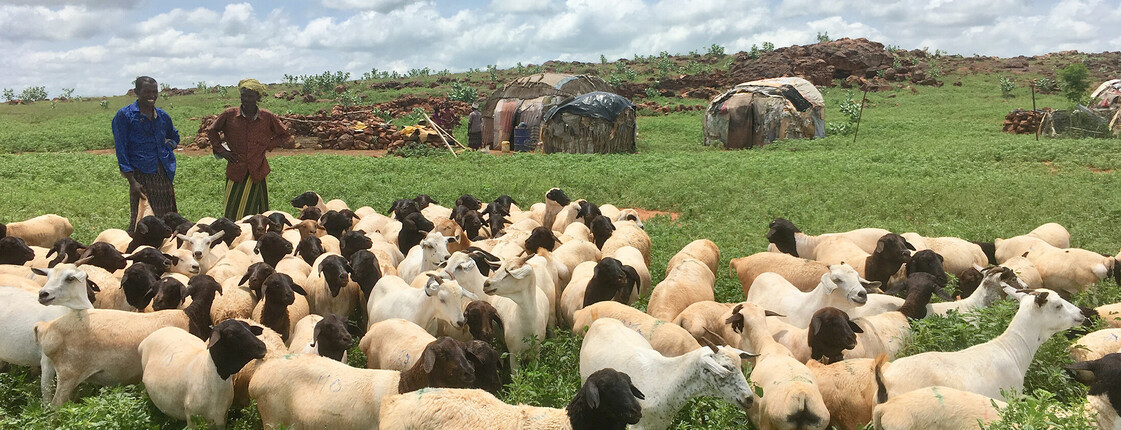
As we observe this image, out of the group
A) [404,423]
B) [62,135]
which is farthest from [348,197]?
Result: [62,135]

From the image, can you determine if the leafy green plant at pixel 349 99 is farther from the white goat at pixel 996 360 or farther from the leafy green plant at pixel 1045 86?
the white goat at pixel 996 360

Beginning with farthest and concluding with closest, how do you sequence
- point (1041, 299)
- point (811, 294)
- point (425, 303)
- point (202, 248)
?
1. point (202, 248)
2. point (811, 294)
3. point (425, 303)
4. point (1041, 299)

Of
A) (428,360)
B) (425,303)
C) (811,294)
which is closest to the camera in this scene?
(428,360)

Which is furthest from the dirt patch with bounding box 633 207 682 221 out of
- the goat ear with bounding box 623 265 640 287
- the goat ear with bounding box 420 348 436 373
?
the goat ear with bounding box 420 348 436 373

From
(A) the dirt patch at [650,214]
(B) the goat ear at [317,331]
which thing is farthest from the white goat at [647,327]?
(A) the dirt patch at [650,214]

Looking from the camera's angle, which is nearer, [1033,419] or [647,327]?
[1033,419]

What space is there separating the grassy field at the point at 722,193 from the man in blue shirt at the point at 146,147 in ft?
6.12

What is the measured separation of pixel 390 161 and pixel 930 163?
1356 cm

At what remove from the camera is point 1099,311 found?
6.44m

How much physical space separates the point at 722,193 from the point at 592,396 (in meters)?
10.8

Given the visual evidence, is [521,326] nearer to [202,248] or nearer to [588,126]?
[202,248]

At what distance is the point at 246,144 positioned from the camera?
32.7ft

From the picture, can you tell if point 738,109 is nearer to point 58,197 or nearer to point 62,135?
point 58,197

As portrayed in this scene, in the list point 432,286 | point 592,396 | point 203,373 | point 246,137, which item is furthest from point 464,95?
point 592,396
